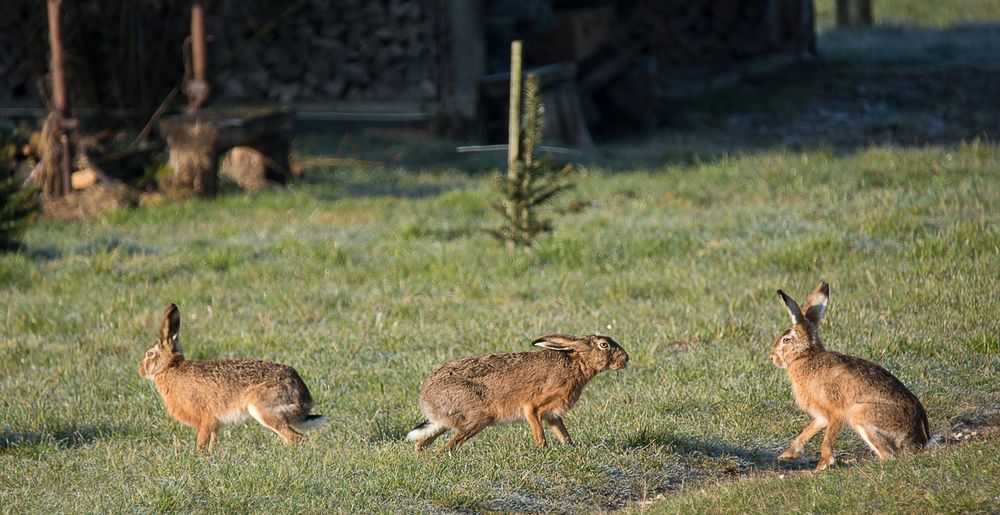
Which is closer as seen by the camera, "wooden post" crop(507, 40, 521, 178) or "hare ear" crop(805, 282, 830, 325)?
"hare ear" crop(805, 282, 830, 325)

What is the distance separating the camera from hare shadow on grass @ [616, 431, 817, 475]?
638 cm

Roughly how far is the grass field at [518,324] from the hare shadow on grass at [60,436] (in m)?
0.02

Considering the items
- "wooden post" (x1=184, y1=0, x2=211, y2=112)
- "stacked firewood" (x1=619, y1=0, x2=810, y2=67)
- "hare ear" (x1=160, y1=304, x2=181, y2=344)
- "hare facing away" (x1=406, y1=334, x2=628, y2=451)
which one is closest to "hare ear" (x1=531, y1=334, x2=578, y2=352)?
"hare facing away" (x1=406, y1=334, x2=628, y2=451)

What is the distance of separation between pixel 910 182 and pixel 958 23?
83.9ft

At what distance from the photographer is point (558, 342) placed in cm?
621

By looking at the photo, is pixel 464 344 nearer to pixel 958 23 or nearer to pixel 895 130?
pixel 895 130

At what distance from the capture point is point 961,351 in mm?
7883

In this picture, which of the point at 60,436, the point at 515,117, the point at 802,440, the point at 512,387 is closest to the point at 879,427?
the point at 802,440

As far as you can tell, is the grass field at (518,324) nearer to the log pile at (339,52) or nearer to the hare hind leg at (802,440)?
the hare hind leg at (802,440)

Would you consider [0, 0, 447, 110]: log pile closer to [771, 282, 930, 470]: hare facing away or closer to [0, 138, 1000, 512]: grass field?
[0, 138, 1000, 512]: grass field

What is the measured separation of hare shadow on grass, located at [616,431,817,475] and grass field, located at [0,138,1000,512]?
0.7 inches

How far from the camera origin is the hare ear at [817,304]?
645 centimetres

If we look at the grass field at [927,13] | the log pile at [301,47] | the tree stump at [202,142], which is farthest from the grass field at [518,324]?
the grass field at [927,13]

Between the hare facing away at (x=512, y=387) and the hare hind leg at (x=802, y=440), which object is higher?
the hare facing away at (x=512, y=387)
